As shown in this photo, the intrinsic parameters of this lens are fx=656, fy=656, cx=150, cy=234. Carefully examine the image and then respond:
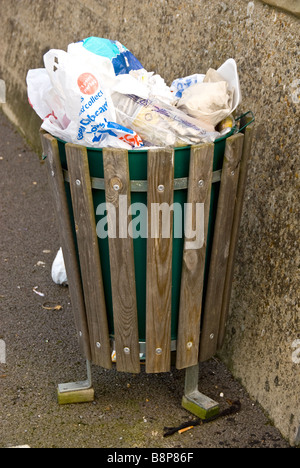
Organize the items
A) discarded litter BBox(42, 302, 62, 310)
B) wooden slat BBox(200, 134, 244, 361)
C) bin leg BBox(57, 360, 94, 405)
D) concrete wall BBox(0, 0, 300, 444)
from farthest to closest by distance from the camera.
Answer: discarded litter BBox(42, 302, 62, 310), bin leg BBox(57, 360, 94, 405), concrete wall BBox(0, 0, 300, 444), wooden slat BBox(200, 134, 244, 361)

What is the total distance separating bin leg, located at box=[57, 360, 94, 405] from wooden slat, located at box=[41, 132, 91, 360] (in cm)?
16

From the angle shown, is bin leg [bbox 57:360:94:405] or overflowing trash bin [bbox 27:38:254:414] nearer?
overflowing trash bin [bbox 27:38:254:414]

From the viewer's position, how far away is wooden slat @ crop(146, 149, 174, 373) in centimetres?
191

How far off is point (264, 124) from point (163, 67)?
0.92 metres

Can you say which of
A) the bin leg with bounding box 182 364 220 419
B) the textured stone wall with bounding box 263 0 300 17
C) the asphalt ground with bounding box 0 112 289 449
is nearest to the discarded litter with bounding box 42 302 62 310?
the asphalt ground with bounding box 0 112 289 449

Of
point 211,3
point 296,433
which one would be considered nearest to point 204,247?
point 296,433

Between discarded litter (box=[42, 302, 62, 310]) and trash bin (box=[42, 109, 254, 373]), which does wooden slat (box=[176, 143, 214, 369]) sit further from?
discarded litter (box=[42, 302, 62, 310])

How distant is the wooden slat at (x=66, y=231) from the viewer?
2.08 metres

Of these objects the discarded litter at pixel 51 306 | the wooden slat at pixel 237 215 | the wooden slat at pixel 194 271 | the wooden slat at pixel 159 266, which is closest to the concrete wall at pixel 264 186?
the wooden slat at pixel 237 215

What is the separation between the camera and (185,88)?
2.29 m

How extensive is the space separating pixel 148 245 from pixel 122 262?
11cm

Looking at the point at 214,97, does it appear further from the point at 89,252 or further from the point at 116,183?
the point at 89,252

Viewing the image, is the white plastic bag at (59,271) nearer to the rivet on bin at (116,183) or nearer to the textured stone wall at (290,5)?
the rivet on bin at (116,183)

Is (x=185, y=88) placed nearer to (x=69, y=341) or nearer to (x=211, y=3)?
(x=211, y=3)
